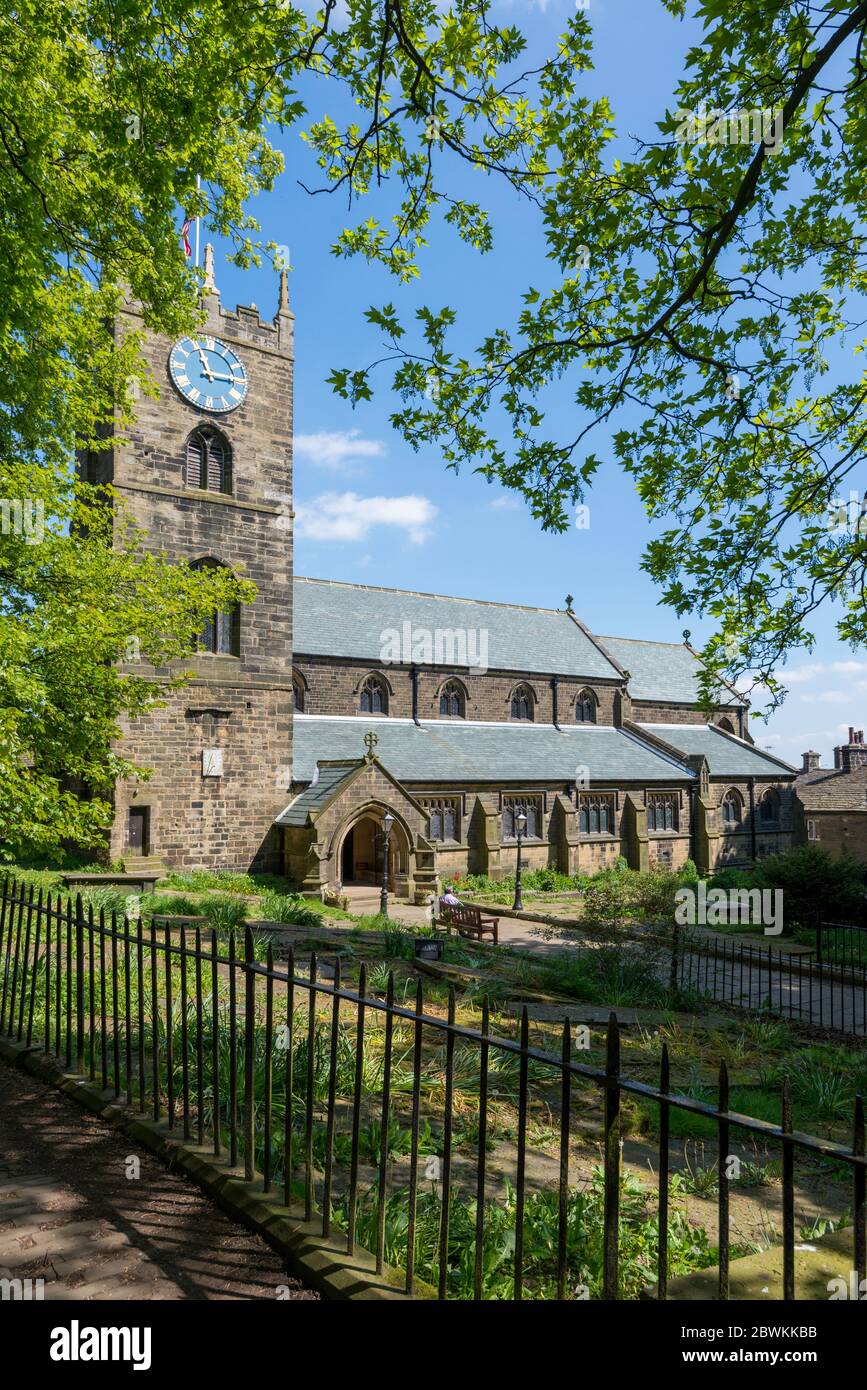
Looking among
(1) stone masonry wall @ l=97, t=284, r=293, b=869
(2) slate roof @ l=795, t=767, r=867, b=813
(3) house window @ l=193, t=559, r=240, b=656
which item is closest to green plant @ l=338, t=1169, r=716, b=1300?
(1) stone masonry wall @ l=97, t=284, r=293, b=869

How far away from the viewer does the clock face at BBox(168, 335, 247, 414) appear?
2188 cm

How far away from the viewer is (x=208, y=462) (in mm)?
22625

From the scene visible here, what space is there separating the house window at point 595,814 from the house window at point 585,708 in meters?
6.03

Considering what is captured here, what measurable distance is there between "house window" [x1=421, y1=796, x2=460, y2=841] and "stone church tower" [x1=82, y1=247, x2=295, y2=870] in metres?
5.81

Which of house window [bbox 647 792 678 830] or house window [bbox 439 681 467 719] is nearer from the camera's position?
house window [bbox 439 681 467 719]

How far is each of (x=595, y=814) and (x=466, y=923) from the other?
48.8ft

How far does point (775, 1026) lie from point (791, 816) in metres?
30.8

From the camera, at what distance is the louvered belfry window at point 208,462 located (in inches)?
878

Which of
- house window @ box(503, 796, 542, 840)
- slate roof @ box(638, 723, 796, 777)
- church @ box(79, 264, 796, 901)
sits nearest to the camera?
church @ box(79, 264, 796, 901)

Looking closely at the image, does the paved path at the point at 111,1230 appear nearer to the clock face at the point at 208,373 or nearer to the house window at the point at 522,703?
the clock face at the point at 208,373

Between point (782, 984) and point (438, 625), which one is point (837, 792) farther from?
point (782, 984)

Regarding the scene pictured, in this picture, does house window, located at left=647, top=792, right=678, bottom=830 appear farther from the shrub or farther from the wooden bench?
the wooden bench

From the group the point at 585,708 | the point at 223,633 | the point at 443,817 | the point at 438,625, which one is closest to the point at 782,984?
the point at 443,817

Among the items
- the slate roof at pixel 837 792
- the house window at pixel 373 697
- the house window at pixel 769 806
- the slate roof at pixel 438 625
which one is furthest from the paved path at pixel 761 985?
the slate roof at pixel 837 792
